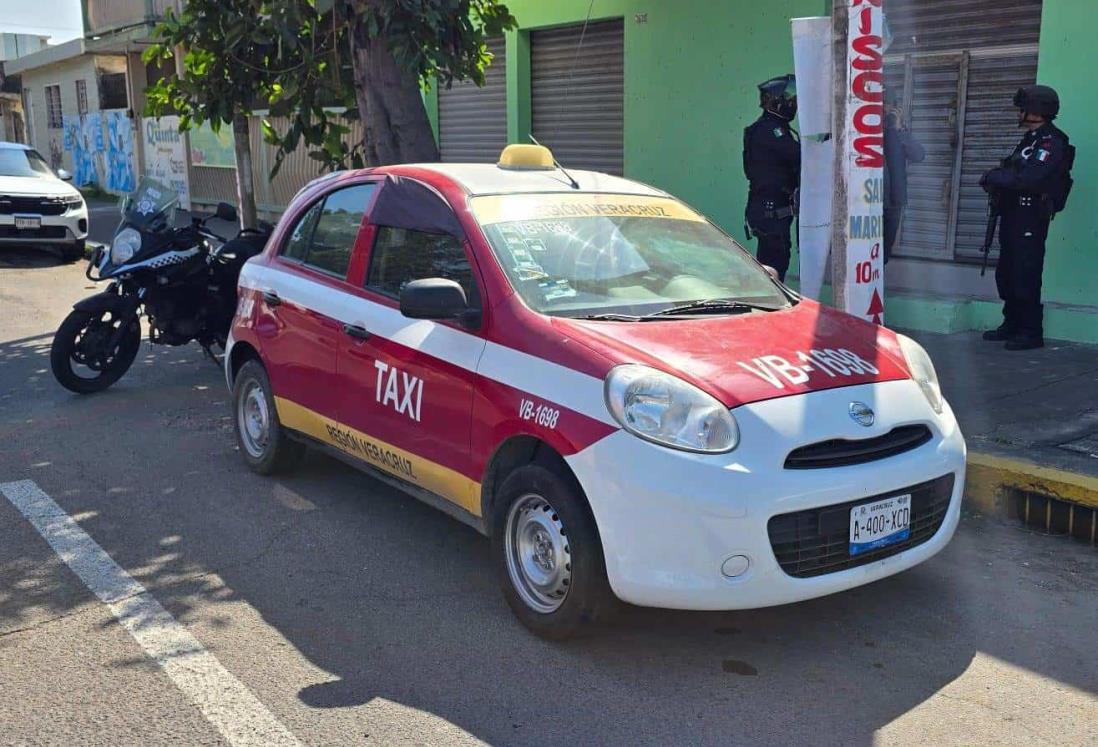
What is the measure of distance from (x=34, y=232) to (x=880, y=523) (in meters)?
14.3

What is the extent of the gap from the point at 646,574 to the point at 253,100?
324 inches

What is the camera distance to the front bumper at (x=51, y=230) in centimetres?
1514

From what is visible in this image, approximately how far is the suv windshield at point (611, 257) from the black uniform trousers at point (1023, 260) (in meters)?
3.82

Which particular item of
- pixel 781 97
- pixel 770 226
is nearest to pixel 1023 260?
pixel 770 226

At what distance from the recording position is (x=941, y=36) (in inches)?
370

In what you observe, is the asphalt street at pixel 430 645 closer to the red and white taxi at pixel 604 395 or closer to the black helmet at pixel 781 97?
the red and white taxi at pixel 604 395

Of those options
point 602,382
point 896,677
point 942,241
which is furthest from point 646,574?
point 942,241

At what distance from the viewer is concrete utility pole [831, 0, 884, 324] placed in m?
5.86

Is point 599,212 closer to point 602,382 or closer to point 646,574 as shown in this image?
point 602,382

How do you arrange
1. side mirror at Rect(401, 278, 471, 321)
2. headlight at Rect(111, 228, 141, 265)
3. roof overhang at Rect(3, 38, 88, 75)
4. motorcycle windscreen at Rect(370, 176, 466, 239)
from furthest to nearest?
roof overhang at Rect(3, 38, 88, 75), headlight at Rect(111, 228, 141, 265), motorcycle windscreen at Rect(370, 176, 466, 239), side mirror at Rect(401, 278, 471, 321)

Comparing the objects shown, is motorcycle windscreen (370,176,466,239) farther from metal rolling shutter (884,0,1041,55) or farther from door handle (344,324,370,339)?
metal rolling shutter (884,0,1041,55)

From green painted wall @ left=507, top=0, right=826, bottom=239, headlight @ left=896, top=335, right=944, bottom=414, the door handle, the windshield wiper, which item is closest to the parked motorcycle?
the door handle

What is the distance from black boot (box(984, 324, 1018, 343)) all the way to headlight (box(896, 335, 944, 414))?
4.18 m

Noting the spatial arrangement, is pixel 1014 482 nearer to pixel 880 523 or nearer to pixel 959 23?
pixel 880 523
